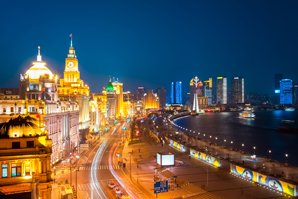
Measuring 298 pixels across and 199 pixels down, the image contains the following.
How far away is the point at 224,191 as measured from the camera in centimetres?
3281

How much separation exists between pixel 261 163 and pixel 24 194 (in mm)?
30186

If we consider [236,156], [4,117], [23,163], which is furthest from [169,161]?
[23,163]

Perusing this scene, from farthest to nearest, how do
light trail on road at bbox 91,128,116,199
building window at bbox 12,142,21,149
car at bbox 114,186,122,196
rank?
1. light trail on road at bbox 91,128,116,199
2. car at bbox 114,186,122,196
3. building window at bbox 12,142,21,149

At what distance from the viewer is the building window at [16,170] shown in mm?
24156

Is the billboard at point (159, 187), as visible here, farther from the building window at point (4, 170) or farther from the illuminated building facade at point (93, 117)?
the illuminated building facade at point (93, 117)

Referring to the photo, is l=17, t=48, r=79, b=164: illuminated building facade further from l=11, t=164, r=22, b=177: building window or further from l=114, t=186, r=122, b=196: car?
l=11, t=164, r=22, b=177: building window

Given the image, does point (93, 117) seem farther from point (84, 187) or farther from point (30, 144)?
point (30, 144)

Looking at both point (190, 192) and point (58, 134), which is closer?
point (190, 192)

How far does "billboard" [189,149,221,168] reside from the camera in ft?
142

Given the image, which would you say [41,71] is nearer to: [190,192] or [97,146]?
[97,146]

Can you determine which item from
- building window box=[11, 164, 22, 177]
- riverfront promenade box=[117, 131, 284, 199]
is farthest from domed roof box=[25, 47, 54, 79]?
building window box=[11, 164, 22, 177]

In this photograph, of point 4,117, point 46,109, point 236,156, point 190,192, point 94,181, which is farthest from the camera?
point 236,156

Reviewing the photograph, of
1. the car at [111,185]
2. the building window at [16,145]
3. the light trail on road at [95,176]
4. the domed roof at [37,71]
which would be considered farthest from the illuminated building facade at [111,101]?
the building window at [16,145]

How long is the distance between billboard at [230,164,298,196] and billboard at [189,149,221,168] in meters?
3.45
